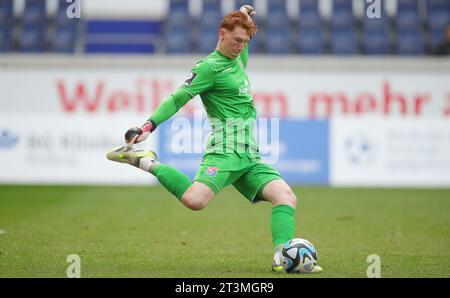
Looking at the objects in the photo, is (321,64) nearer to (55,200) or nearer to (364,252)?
(55,200)

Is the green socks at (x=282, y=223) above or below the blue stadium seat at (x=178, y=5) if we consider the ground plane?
below

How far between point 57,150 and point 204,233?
323 inches

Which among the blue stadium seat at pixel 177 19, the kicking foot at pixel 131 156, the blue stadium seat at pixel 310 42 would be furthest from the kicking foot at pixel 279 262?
the blue stadium seat at pixel 177 19

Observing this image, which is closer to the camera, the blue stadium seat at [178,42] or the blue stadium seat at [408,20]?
the blue stadium seat at [178,42]

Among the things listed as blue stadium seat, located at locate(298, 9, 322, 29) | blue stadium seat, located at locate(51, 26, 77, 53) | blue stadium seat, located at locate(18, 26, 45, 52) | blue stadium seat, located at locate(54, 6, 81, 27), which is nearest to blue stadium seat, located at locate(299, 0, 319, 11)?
blue stadium seat, located at locate(298, 9, 322, 29)

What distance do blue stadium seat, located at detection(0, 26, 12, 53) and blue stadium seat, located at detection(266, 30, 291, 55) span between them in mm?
6098

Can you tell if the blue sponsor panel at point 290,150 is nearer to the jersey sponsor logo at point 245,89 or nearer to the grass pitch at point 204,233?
the grass pitch at point 204,233

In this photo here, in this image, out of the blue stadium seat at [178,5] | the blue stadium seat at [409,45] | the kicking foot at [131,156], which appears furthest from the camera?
the blue stadium seat at [178,5]

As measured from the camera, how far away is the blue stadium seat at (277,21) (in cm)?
2141

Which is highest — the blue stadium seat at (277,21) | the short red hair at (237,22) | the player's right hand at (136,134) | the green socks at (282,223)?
the blue stadium seat at (277,21)

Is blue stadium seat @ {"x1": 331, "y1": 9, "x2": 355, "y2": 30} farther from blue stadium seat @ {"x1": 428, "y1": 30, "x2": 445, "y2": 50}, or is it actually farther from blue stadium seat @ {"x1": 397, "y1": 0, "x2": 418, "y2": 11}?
blue stadium seat @ {"x1": 428, "y1": 30, "x2": 445, "y2": 50}

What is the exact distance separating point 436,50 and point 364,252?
12.6 meters

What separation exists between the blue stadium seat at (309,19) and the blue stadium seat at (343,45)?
59 centimetres

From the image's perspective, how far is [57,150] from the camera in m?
18.2
